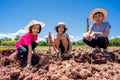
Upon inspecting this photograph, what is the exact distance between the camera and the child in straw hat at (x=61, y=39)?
21.0 feet

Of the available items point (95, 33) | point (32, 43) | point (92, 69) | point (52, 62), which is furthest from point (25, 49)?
point (92, 69)

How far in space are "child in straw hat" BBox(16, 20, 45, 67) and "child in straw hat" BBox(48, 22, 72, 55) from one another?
1.35ft

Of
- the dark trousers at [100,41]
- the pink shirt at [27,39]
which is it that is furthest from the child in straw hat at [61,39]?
the dark trousers at [100,41]

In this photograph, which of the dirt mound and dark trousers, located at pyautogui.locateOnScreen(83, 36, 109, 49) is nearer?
the dirt mound

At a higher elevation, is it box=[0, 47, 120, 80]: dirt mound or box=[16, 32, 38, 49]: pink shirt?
box=[16, 32, 38, 49]: pink shirt

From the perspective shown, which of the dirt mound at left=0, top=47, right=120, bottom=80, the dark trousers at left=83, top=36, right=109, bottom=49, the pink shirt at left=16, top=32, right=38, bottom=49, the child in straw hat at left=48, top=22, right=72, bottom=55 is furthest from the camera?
the child in straw hat at left=48, top=22, right=72, bottom=55

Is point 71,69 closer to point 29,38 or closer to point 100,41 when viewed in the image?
point 29,38

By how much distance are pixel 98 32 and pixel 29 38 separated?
167 centimetres

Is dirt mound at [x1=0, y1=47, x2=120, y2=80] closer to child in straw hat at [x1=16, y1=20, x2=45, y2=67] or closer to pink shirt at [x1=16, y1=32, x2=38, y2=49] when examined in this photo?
child in straw hat at [x1=16, y1=20, x2=45, y2=67]

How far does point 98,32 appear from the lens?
20.1 ft

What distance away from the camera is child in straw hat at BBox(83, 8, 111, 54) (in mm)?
6152

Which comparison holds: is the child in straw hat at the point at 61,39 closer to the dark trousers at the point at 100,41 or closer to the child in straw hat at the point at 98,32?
the child in straw hat at the point at 98,32

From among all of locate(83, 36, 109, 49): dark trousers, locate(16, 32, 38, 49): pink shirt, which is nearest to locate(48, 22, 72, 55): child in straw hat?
locate(16, 32, 38, 49): pink shirt

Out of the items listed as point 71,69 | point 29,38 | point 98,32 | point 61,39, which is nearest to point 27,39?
point 29,38
